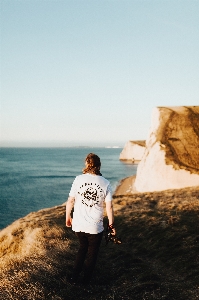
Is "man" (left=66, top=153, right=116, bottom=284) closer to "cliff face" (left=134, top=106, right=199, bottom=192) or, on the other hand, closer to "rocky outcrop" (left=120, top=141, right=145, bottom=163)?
"cliff face" (left=134, top=106, right=199, bottom=192)

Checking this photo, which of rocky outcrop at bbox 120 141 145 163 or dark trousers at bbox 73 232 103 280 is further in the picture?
rocky outcrop at bbox 120 141 145 163

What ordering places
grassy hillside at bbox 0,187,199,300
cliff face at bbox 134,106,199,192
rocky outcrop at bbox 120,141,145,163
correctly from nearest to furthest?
1. grassy hillside at bbox 0,187,199,300
2. cliff face at bbox 134,106,199,192
3. rocky outcrop at bbox 120,141,145,163

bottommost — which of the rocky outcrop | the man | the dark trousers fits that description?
the rocky outcrop

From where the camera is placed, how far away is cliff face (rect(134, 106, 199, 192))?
50.5m

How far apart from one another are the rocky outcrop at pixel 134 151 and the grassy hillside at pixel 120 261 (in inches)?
Answer: 5472

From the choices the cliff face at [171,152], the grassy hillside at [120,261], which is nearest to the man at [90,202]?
the grassy hillside at [120,261]

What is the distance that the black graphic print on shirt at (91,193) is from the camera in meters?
6.09

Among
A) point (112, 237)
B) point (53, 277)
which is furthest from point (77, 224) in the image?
point (53, 277)

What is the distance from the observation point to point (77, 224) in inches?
242

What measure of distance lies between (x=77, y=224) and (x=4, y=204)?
44.4 metres

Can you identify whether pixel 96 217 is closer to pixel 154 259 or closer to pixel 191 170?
pixel 154 259

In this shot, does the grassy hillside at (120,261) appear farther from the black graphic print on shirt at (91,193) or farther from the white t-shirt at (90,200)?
the black graphic print on shirt at (91,193)

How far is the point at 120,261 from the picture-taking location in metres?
8.59

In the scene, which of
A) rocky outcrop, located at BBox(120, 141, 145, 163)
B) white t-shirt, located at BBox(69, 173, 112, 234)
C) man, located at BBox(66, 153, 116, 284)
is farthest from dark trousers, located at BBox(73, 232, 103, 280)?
rocky outcrop, located at BBox(120, 141, 145, 163)
